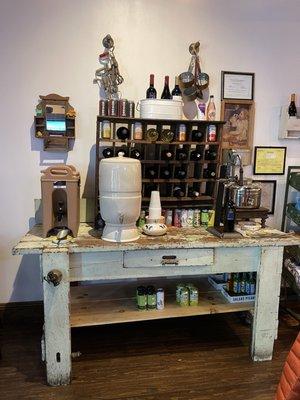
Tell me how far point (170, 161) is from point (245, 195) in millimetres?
551

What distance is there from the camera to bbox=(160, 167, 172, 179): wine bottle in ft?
7.61

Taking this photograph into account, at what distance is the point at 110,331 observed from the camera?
2479mm

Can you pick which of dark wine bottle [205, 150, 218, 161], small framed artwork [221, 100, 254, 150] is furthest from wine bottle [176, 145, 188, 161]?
small framed artwork [221, 100, 254, 150]

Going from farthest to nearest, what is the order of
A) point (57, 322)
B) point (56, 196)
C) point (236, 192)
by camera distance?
point (236, 192) < point (56, 196) < point (57, 322)

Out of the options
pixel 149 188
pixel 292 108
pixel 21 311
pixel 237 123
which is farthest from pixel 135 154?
pixel 21 311

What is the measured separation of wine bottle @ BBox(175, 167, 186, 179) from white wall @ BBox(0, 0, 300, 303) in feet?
2.08

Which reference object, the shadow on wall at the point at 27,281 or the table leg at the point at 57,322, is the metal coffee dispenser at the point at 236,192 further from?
the shadow on wall at the point at 27,281

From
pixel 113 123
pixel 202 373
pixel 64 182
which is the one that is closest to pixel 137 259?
pixel 64 182

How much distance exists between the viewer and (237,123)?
2.66 m

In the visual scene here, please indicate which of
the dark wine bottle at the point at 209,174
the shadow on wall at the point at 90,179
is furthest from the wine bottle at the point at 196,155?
the shadow on wall at the point at 90,179

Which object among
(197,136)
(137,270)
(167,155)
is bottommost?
(137,270)

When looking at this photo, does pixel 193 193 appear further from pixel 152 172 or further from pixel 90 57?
pixel 90 57

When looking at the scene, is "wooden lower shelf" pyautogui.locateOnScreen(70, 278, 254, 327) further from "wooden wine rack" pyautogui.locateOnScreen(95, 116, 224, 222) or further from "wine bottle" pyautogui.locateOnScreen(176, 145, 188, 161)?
"wine bottle" pyautogui.locateOnScreen(176, 145, 188, 161)

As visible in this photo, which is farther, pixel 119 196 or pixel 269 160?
pixel 269 160
